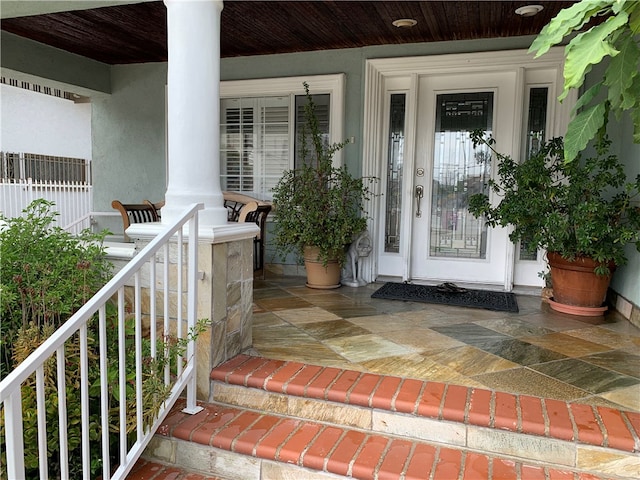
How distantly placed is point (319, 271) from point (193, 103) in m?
2.14

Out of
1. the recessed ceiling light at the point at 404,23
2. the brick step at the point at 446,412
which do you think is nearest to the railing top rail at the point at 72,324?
the brick step at the point at 446,412

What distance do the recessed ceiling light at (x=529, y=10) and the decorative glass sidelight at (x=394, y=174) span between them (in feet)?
3.86

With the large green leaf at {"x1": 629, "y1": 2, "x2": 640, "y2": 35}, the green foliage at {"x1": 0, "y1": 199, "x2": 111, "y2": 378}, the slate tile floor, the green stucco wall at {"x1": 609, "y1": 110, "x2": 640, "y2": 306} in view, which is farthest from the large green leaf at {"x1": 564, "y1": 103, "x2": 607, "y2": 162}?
the green stucco wall at {"x1": 609, "y1": 110, "x2": 640, "y2": 306}

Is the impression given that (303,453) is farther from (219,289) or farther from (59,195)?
(59,195)

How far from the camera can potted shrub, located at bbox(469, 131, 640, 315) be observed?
302 centimetres

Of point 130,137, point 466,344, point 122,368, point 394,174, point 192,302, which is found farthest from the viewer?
point 130,137

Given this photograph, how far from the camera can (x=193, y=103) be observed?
216cm

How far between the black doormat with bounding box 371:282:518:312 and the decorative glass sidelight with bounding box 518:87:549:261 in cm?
126

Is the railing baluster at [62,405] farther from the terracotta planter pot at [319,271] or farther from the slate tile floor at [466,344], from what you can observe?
the terracotta planter pot at [319,271]

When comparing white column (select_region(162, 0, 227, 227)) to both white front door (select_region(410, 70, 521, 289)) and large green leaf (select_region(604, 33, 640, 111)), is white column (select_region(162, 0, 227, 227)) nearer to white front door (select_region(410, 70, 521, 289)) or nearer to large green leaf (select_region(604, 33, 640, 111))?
large green leaf (select_region(604, 33, 640, 111))

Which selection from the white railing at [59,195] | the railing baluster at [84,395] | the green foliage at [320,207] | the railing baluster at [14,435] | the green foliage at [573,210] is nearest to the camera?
the railing baluster at [14,435]

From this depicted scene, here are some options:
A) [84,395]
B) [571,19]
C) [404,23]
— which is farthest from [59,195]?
[571,19]

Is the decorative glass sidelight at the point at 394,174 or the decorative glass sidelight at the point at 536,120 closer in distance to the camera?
the decorative glass sidelight at the point at 536,120

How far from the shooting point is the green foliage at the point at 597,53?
0.95 metres
